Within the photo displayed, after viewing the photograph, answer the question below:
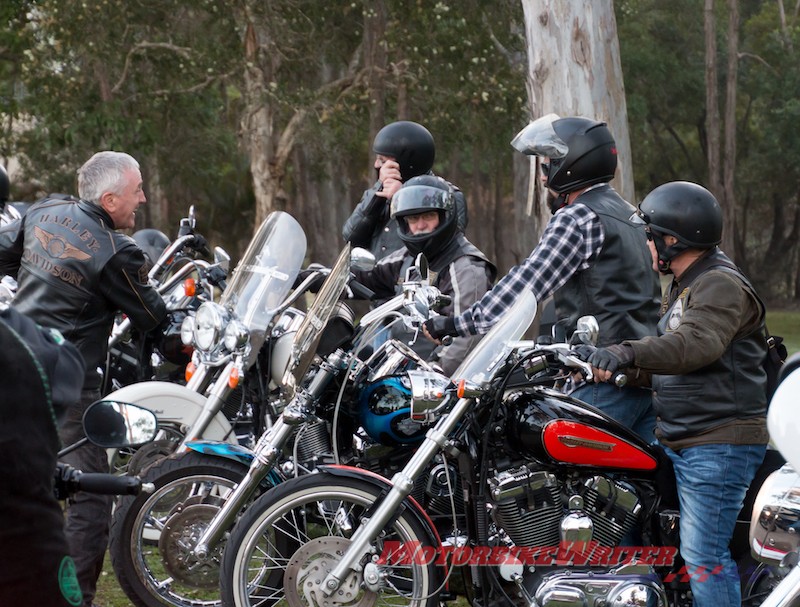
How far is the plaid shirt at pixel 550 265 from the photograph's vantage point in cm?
466

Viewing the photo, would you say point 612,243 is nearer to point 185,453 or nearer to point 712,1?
point 185,453

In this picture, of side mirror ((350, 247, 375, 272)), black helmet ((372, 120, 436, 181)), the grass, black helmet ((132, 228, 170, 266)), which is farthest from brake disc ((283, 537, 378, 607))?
black helmet ((132, 228, 170, 266))

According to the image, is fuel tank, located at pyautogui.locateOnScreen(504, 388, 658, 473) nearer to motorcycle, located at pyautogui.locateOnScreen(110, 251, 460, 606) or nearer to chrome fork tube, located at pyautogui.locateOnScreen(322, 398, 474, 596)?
chrome fork tube, located at pyautogui.locateOnScreen(322, 398, 474, 596)

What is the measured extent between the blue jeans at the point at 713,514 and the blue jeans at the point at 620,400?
1.76ft

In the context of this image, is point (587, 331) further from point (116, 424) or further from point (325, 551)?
point (116, 424)

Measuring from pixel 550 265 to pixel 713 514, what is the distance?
118cm

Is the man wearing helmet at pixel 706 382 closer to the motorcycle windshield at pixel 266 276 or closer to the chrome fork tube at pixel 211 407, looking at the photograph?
the motorcycle windshield at pixel 266 276

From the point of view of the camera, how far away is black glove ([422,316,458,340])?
183 inches

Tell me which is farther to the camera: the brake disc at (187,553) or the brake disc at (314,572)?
the brake disc at (187,553)

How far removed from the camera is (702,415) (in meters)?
4.26

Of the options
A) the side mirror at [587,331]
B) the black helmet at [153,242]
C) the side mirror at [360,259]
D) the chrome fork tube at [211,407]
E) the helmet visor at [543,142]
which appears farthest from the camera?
the black helmet at [153,242]

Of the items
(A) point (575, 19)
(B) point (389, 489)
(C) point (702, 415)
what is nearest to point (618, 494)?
(C) point (702, 415)

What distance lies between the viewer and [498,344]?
433 cm

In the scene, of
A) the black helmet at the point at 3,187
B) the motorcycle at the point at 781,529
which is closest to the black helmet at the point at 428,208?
the motorcycle at the point at 781,529
